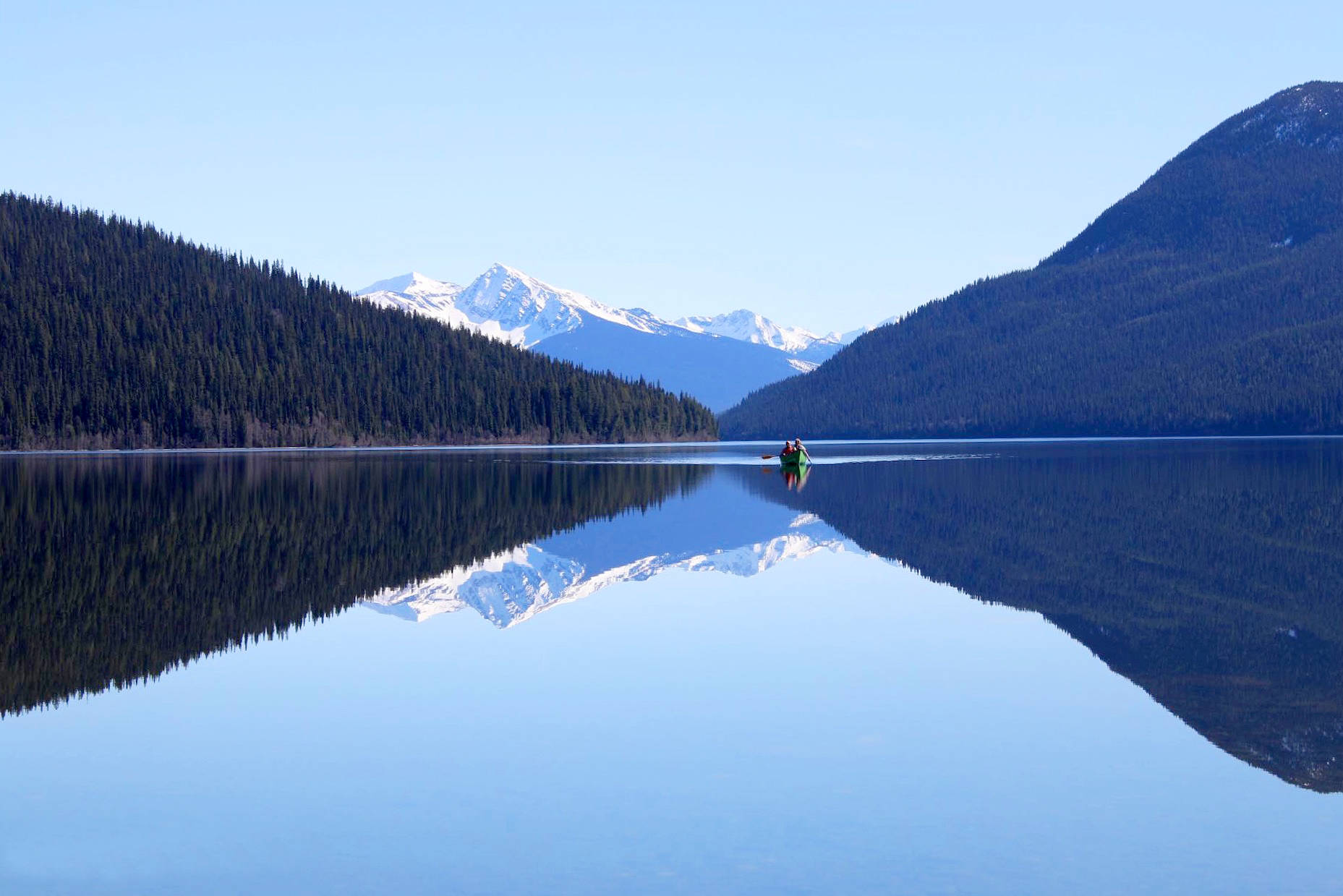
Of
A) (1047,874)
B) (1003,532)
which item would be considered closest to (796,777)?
(1047,874)

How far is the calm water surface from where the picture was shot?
12875mm

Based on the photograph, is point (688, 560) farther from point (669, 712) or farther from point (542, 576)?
point (669, 712)

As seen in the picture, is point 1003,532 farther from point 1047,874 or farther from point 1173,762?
point 1047,874

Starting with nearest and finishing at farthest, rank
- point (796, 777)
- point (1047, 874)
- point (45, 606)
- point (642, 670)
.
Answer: point (1047, 874) → point (796, 777) → point (642, 670) → point (45, 606)

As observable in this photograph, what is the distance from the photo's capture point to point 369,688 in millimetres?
20500

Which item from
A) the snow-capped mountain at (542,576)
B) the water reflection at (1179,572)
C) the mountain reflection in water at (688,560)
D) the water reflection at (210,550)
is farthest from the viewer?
the snow-capped mountain at (542,576)

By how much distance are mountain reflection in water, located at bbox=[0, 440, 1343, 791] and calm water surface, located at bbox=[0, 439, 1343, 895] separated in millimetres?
156

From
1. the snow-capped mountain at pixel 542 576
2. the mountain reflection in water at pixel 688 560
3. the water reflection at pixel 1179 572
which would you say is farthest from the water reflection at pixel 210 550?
the water reflection at pixel 1179 572

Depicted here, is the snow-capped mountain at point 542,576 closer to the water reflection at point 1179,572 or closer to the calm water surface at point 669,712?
the calm water surface at point 669,712

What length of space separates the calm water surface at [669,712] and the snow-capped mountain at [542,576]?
0.17 metres

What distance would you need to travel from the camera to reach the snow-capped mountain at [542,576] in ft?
93.0

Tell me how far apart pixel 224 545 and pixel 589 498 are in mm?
26358

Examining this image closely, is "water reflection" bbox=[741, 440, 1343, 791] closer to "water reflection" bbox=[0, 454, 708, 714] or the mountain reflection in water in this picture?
the mountain reflection in water

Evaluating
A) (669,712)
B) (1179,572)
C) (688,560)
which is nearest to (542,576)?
(688,560)
